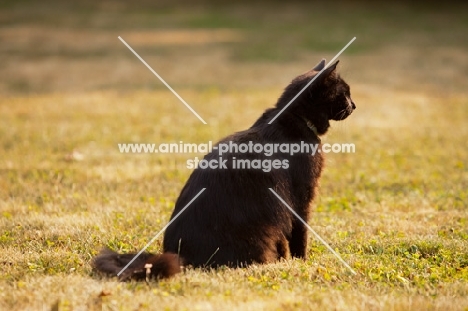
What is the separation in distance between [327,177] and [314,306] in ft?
13.5

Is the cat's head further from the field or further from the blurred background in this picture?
the blurred background

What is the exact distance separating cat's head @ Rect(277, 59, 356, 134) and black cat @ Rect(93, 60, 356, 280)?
1 centimetres

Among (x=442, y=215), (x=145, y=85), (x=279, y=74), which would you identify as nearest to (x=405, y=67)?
(x=279, y=74)

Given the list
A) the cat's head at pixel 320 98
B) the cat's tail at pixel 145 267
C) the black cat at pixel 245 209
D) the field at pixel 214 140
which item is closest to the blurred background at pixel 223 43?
the field at pixel 214 140

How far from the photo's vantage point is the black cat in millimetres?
4719

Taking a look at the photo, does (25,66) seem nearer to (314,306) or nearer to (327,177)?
(327,177)

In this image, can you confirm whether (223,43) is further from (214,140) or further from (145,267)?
(145,267)

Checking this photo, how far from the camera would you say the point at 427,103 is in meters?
12.9

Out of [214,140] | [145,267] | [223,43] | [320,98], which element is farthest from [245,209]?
[223,43]

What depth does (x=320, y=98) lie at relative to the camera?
17.8 feet

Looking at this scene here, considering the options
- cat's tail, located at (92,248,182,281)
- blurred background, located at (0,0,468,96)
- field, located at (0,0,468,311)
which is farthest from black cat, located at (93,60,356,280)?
blurred background, located at (0,0,468,96)

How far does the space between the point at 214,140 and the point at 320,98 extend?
4.77 meters

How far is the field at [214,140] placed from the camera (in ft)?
14.9

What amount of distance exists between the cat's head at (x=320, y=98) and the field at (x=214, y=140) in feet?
3.59
